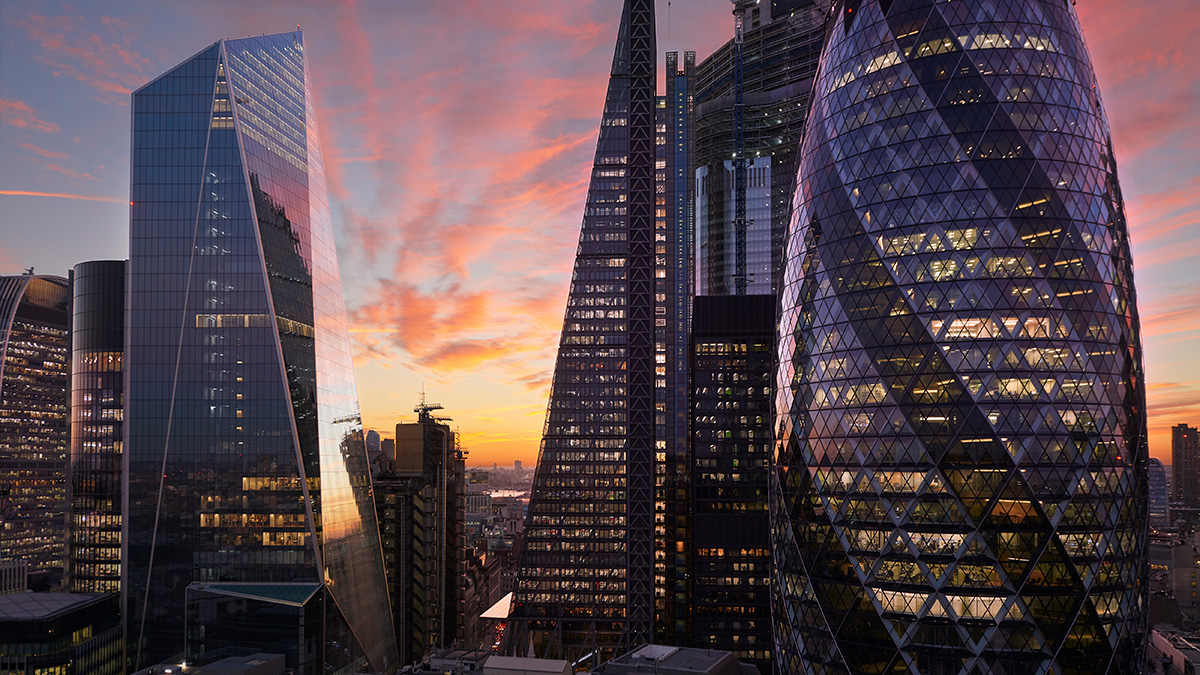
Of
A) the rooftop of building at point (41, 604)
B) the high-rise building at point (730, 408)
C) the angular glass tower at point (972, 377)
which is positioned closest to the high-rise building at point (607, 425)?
the high-rise building at point (730, 408)

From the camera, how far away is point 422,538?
152m

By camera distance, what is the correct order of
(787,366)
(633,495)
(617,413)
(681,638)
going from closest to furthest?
1. (787,366)
2. (633,495)
3. (617,413)
4. (681,638)

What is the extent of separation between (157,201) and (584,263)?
9047cm

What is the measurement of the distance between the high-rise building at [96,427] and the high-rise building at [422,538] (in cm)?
4123

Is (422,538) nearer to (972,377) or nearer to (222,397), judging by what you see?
(222,397)

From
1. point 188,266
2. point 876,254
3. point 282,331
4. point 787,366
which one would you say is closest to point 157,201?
point 188,266

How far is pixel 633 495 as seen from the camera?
151000mm

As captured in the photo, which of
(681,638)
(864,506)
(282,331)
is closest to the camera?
(864,506)

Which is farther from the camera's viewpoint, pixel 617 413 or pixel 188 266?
pixel 617 413

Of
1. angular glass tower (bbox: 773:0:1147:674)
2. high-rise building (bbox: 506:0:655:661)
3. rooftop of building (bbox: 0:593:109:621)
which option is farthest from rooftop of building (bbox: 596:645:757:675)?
high-rise building (bbox: 506:0:655:661)

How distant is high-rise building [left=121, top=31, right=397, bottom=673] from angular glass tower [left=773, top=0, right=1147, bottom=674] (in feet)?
179

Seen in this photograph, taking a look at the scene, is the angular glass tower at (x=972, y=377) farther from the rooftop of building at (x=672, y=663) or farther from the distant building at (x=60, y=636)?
the distant building at (x=60, y=636)

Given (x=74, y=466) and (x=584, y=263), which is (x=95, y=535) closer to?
(x=74, y=466)

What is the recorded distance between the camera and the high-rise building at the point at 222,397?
9406cm
